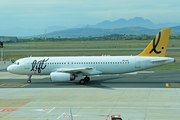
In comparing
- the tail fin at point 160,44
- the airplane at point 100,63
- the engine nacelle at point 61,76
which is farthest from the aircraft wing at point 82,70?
the tail fin at point 160,44

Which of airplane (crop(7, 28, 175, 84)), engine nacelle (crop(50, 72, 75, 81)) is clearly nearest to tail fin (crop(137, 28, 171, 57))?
airplane (crop(7, 28, 175, 84))

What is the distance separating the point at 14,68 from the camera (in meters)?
35.9

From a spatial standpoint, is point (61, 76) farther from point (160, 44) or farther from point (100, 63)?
point (160, 44)
